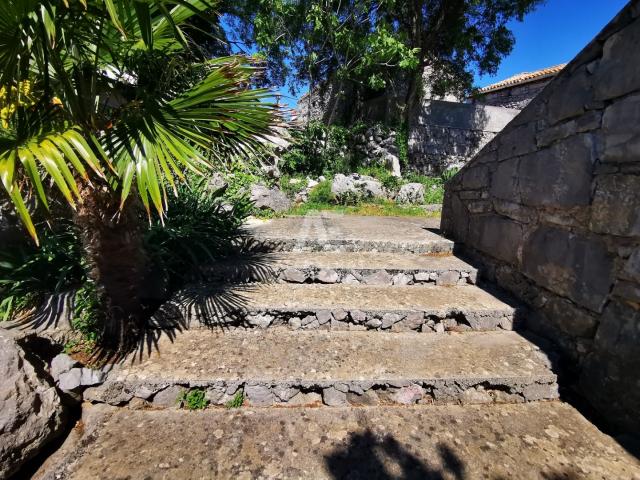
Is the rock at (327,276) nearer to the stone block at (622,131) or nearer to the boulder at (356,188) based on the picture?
the stone block at (622,131)

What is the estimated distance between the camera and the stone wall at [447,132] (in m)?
11.8

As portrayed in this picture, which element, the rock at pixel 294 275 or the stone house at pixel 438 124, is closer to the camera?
the rock at pixel 294 275

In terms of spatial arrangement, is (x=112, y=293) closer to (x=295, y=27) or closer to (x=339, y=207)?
(x=339, y=207)

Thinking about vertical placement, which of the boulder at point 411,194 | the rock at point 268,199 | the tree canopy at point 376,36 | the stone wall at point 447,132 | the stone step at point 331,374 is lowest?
the stone step at point 331,374

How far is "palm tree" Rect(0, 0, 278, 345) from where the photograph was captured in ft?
4.53

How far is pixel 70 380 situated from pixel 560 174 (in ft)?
11.6

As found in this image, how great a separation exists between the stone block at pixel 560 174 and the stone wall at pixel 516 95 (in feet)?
48.7

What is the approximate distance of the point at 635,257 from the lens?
64.6 inches

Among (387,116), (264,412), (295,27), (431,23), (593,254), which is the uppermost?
(431,23)

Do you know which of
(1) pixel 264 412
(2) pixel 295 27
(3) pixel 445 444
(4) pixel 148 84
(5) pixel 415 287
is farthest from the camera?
(2) pixel 295 27

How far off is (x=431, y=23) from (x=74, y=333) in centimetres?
1319

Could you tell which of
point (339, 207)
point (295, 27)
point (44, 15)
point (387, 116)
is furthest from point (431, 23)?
point (44, 15)

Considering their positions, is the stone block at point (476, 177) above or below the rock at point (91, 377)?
above

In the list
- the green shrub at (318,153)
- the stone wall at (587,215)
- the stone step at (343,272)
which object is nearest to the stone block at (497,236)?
the stone wall at (587,215)
